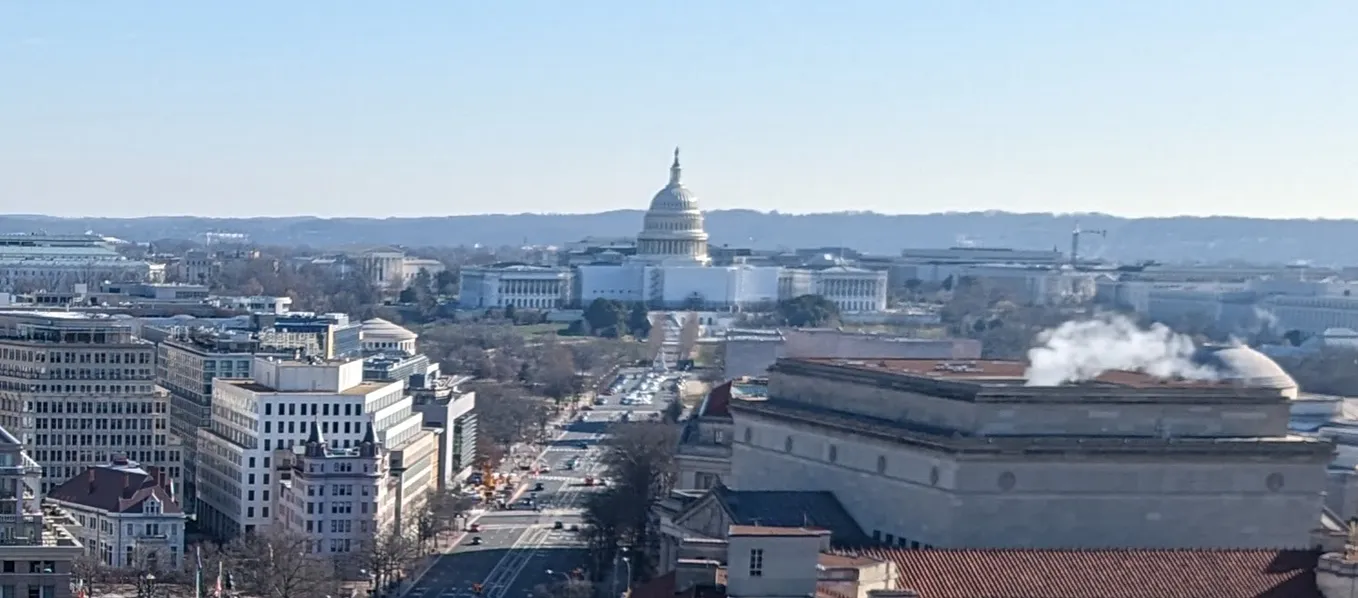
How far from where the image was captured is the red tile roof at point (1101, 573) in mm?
42438

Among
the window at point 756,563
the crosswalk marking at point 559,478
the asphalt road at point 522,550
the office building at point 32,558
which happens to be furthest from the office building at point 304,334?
the window at point 756,563

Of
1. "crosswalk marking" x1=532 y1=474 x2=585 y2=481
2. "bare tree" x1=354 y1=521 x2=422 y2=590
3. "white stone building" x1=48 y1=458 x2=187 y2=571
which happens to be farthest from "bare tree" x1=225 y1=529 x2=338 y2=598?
"crosswalk marking" x1=532 y1=474 x2=585 y2=481

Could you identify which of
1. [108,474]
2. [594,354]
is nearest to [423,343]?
[594,354]

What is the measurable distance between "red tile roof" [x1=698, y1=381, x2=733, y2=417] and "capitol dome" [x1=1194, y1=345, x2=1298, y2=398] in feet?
51.9

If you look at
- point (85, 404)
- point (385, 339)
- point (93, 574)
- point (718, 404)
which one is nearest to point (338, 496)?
point (93, 574)

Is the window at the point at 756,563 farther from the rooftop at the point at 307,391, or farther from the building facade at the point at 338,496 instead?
the rooftop at the point at 307,391

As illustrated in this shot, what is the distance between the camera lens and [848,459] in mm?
54125

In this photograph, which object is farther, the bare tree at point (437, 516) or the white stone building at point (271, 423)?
the white stone building at point (271, 423)

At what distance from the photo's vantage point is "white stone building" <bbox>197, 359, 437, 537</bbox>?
280 ft

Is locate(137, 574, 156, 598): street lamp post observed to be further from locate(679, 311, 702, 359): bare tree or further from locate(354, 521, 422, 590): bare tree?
locate(679, 311, 702, 359): bare tree

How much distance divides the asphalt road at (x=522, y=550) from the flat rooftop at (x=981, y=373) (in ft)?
63.6

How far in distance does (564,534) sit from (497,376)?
6318 cm

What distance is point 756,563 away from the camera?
38.5 metres

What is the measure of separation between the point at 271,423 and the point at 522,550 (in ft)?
31.5
